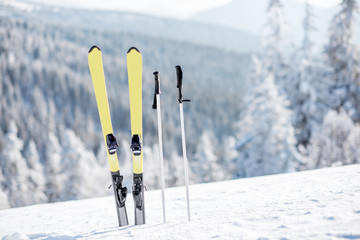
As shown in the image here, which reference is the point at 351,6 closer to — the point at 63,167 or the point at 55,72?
the point at 63,167

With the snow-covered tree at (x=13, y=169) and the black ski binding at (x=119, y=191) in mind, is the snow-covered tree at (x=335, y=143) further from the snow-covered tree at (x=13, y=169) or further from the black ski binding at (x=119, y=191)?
the snow-covered tree at (x=13, y=169)

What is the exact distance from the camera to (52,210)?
464 cm

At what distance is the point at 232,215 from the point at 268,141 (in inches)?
463

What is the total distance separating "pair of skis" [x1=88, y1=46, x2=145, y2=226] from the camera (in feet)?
11.4

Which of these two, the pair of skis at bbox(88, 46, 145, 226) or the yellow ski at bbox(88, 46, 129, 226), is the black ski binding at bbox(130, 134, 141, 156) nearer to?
the pair of skis at bbox(88, 46, 145, 226)

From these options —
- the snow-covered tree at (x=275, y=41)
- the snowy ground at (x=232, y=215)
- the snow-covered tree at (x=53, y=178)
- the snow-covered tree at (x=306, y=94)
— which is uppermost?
the snow-covered tree at (x=275, y=41)

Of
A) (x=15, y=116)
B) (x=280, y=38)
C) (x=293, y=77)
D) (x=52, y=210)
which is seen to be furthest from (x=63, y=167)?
(x=15, y=116)

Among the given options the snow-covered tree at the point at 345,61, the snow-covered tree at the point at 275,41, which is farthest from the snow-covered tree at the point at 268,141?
the snow-covered tree at the point at 275,41

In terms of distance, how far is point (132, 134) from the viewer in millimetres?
3607

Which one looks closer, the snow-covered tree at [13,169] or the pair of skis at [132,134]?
the pair of skis at [132,134]

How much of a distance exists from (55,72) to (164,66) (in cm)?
5904

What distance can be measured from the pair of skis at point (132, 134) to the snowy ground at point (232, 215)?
29cm

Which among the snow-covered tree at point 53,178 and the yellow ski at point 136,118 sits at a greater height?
the yellow ski at point 136,118

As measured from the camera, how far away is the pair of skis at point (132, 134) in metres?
3.46
